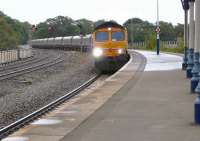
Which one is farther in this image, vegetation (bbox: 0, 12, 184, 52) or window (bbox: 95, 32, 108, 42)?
vegetation (bbox: 0, 12, 184, 52)

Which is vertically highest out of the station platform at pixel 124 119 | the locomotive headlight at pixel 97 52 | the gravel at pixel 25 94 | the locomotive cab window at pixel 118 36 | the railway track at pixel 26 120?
the locomotive cab window at pixel 118 36

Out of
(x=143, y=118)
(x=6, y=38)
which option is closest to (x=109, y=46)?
(x=143, y=118)

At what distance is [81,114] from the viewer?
12180mm

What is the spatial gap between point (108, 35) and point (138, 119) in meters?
20.8

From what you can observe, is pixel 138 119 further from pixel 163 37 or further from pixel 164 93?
pixel 163 37

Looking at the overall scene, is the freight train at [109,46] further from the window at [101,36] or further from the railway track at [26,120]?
the railway track at [26,120]

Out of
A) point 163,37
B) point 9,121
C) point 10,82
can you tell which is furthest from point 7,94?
point 163,37

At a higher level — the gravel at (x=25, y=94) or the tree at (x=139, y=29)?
the tree at (x=139, y=29)

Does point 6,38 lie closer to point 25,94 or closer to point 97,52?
point 97,52

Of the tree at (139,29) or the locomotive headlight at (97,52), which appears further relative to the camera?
the tree at (139,29)

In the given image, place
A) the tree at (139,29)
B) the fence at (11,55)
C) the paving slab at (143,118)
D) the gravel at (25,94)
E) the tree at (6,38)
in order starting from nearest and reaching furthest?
the paving slab at (143,118) < the gravel at (25,94) < the fence at (11,55) < the tree at (6,38) < the tree at (139,29)

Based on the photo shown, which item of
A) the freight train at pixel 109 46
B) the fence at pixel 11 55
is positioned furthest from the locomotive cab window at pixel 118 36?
the fence at pixel 11 55

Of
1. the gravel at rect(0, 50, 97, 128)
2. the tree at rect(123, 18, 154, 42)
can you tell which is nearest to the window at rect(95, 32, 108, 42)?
the gravel at rect(0, 50, 97, 128)

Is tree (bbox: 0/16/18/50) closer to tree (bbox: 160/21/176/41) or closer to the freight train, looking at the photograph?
tree (bbox: 160/21/176/41)
